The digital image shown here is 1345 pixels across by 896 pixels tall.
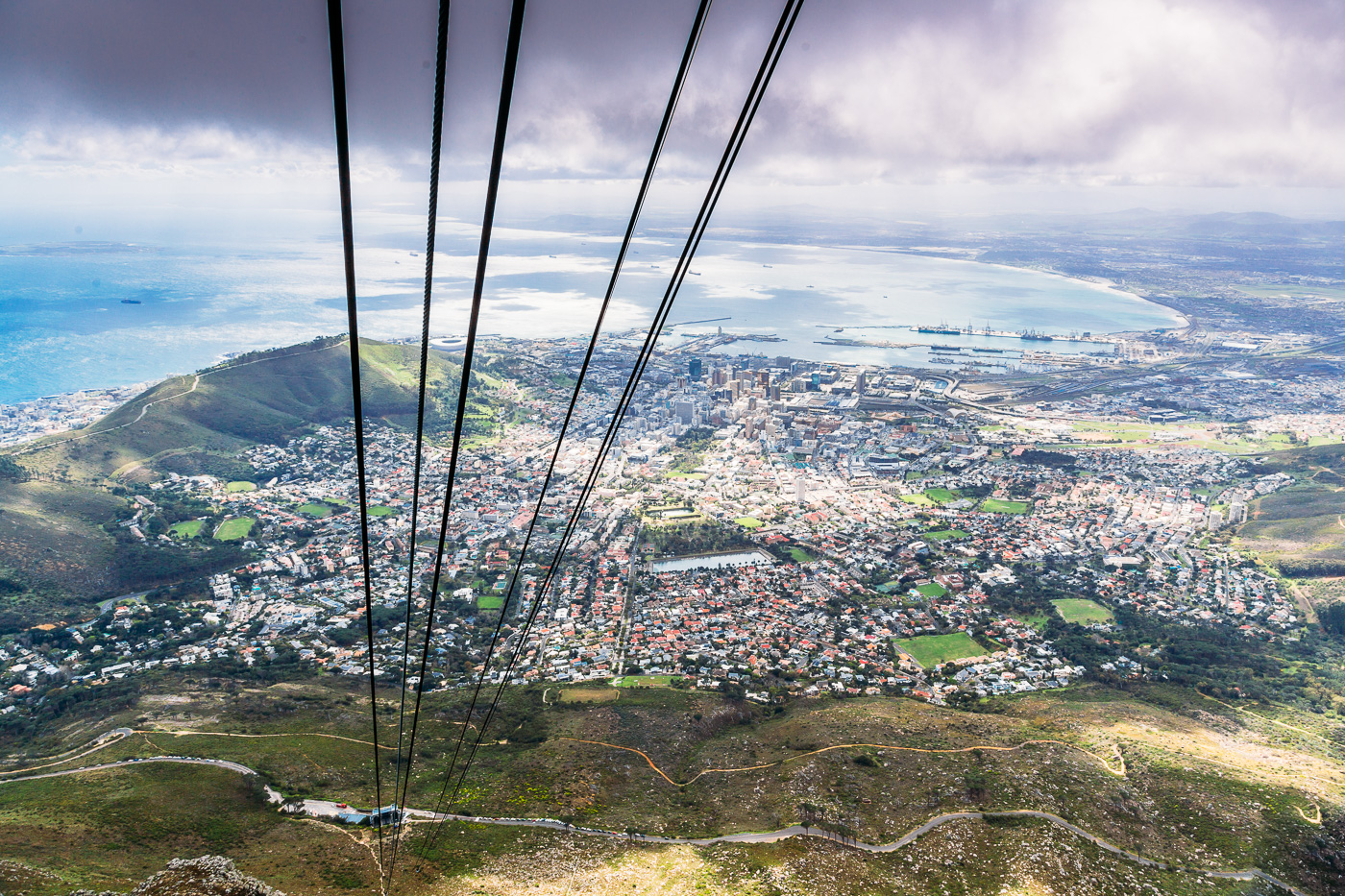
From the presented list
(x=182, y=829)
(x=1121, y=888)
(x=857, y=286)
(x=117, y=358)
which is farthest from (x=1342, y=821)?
(x=857, y=286)

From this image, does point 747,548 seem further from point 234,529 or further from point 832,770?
point 234,529

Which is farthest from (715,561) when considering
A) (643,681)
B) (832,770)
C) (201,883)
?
(201,883)

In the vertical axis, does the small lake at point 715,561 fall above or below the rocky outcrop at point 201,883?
below

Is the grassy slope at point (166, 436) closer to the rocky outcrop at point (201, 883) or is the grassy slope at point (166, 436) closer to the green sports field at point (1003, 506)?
the rocky outcrop at point (201, 883)

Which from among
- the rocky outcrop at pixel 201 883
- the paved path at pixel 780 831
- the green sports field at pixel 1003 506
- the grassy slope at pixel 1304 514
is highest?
the grassy slope at pixel 1304 514

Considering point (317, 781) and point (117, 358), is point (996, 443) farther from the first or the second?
point (117, 358)

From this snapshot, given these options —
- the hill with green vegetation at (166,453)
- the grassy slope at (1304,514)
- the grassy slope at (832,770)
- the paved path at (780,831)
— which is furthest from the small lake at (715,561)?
the grassy slope at (1304,514)

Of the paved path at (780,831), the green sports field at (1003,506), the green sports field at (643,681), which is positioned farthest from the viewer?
the green sports field at (1003,506)
